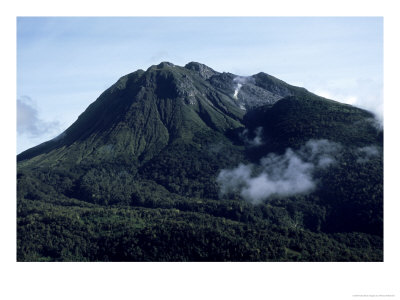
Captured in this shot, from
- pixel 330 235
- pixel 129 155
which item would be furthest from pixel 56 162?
pixel 330 235

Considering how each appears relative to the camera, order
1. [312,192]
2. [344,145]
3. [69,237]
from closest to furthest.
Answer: [69,237] → [312,192] → [344,145]

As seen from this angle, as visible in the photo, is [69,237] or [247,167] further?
[247,167]

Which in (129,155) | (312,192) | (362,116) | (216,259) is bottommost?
(216,259)

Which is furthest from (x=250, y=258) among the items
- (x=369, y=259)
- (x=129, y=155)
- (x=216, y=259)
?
(x=129, y=155)

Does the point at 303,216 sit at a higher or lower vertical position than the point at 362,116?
lower

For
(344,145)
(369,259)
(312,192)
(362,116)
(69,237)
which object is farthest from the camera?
(362,116)

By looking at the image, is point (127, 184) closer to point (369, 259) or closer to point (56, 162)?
point (56, 162)

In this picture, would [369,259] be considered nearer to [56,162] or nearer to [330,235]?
[330,235]
